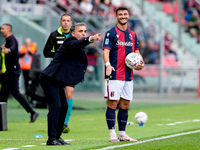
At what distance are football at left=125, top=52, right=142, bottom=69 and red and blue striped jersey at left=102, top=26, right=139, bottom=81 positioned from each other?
3.9 inches

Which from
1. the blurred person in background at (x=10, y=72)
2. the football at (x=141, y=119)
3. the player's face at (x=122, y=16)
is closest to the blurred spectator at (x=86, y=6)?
the blurred person in background at (x=10, y=72)

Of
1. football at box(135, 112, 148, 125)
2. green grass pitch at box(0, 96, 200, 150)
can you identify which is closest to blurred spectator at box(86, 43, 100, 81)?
green grass pitch at box(0, 96, 200, 150)

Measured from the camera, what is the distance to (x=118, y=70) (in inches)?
335

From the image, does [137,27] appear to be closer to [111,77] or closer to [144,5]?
[144,5]

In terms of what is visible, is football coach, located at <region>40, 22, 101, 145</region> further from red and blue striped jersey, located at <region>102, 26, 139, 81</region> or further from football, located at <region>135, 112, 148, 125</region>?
football, located at <region>135, 112, 148, 125</region>

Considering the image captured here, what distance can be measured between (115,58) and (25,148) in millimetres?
1917

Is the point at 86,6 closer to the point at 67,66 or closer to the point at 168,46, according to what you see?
the point at 168,46

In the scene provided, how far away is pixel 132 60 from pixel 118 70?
0.28 meters

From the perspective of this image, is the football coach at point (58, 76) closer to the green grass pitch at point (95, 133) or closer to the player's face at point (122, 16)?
the green grass pitch at point (95, 133)

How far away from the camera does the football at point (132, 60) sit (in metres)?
8.38

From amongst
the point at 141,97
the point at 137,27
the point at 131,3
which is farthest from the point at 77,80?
the point at 131,3

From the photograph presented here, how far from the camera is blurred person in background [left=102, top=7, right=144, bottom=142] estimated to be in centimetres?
848

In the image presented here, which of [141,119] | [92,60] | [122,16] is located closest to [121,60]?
[122,16]

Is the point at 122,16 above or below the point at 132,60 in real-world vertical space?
above
